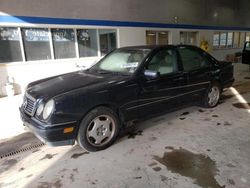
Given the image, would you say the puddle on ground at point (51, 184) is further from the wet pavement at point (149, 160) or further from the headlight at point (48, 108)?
the headlight at point (48, 108)

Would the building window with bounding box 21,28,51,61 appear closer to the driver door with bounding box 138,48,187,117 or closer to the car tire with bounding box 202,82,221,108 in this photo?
the driver door with bounding box 138,48,187,117

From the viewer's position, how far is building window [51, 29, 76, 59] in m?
7.37

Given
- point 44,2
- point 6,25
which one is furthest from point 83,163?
point 44,2

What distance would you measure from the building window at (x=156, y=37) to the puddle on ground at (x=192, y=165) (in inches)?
315

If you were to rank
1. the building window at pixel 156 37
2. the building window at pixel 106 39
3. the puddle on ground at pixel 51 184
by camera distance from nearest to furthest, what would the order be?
the puddle on ground at pixel 51 184 → the building window at pixel 106 39 → the building window at pixel 156 37

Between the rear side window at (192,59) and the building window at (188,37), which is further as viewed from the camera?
the building window at (188,37)

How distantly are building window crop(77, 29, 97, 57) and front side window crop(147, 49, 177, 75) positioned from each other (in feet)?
17.2

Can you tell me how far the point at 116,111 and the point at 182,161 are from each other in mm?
1013

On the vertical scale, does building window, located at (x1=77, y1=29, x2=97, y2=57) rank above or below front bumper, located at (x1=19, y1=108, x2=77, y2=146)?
above

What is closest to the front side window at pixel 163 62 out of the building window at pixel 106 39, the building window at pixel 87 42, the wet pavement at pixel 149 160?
the wet pavement at pixel 149 160

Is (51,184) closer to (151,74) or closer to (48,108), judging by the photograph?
(48,108)

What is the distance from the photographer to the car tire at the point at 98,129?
2.57 m

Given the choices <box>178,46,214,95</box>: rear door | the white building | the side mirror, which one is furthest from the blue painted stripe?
the side mirror

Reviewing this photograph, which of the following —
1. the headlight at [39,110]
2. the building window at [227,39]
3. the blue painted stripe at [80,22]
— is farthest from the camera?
the building window at [227,39]
